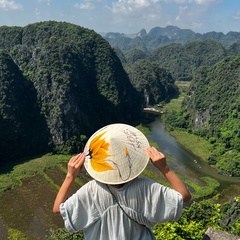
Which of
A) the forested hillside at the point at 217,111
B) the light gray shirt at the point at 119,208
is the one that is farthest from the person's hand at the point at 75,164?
the forested hillside at the point at 217,111

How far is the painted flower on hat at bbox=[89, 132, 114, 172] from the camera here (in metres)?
2.41

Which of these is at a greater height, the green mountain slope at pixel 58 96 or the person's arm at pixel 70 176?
the person's arm at pixel 70 176

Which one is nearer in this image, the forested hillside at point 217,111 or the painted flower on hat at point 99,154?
the painted flower on hat at point 99,154

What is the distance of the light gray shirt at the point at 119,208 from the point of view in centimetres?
240

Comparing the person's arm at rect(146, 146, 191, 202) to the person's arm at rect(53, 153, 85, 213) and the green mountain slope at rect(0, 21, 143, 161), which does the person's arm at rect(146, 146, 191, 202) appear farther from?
the green mountain slope at rect(0, 21, 143, 161)

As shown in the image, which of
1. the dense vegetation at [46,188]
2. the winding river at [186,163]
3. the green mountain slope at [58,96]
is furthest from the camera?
the green mountain slope at [58,96]

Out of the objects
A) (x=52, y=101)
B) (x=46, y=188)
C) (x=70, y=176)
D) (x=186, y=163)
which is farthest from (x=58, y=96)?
(x=70, y=176)

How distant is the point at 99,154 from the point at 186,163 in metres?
30.5

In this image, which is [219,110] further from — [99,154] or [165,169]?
[99,154]

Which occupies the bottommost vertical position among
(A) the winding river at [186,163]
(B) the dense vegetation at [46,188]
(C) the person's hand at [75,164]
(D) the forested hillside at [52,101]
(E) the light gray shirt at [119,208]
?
(A) the winding river at [186,163]

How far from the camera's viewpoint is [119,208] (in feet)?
8.03

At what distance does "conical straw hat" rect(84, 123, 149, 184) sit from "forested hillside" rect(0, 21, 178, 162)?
1247 inches

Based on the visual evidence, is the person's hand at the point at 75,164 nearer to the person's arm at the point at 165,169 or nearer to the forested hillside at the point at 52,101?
the person's arm at the point at 165,169

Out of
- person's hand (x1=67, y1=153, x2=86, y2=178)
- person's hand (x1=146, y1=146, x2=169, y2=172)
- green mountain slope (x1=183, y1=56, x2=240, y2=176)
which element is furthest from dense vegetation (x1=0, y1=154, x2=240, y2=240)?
person's hand (x1=146, y1=146, x2=169, y2=172)
